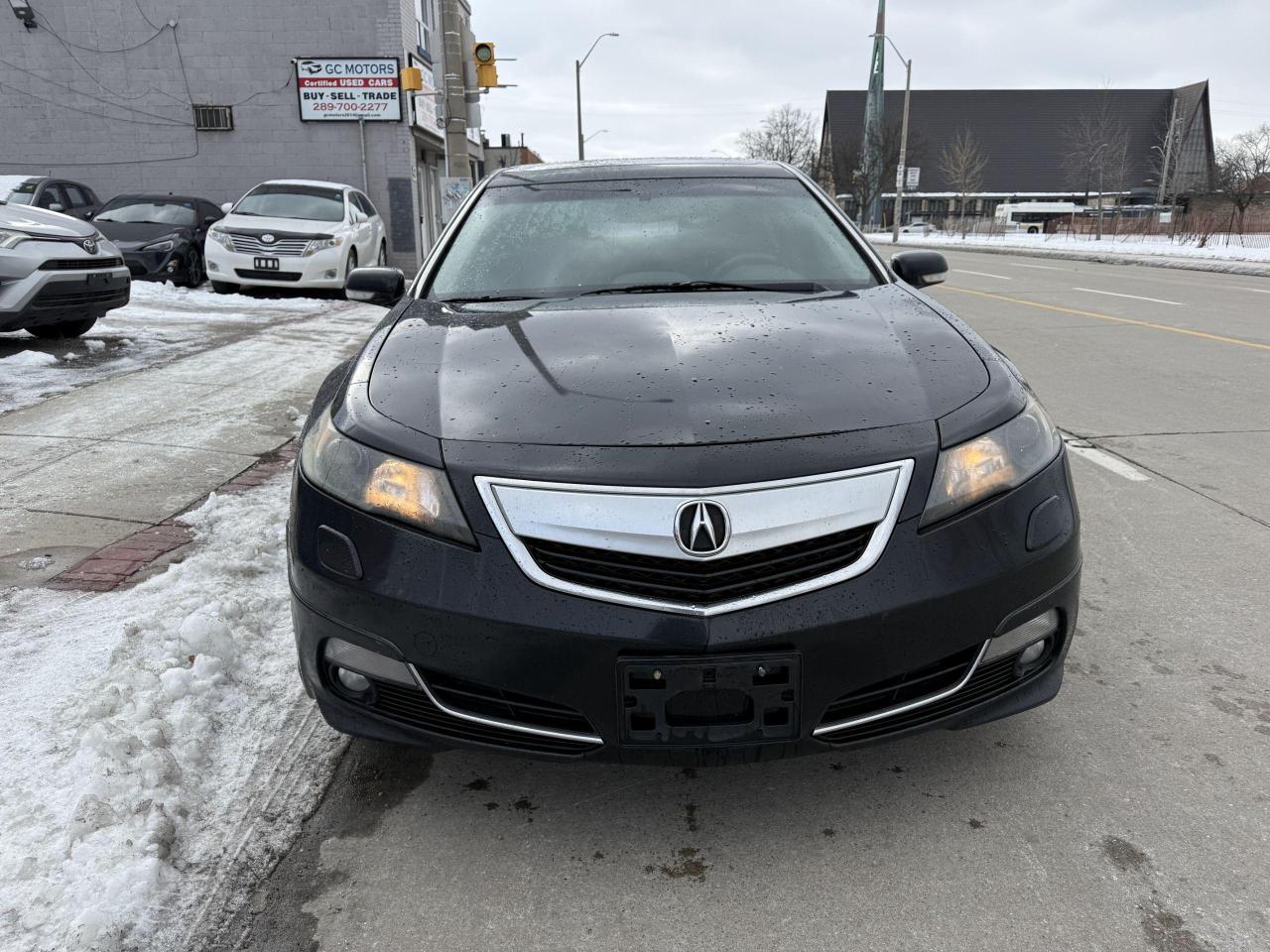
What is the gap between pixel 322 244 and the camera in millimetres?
13016

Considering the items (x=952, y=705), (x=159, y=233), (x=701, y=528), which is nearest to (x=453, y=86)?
(x=159, y=233)

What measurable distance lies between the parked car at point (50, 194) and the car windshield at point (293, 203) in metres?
2.61

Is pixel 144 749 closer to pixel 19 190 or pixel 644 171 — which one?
pixel 644 171

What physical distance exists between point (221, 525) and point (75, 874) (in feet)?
7.49

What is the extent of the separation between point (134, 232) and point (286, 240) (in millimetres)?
2683

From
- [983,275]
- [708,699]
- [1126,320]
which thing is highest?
[708,699]

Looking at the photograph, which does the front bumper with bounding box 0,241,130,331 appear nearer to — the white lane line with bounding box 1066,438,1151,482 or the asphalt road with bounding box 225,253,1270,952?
the asphalt road with bounding box 225,253,1270,952

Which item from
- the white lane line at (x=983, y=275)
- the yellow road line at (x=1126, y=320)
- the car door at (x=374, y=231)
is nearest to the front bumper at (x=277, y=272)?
the car door at (x=374, y=231)

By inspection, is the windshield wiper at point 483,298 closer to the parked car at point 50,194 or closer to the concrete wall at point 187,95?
the parked car at point 50,194

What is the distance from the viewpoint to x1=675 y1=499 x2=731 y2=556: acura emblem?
73.9 inches

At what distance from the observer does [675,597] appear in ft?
6.24

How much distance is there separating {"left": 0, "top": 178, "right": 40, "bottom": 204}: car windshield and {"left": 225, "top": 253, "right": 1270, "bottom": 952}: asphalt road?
580 inches

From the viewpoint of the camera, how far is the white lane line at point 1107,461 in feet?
16.2

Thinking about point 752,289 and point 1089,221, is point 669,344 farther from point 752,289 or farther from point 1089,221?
point 1089,221
